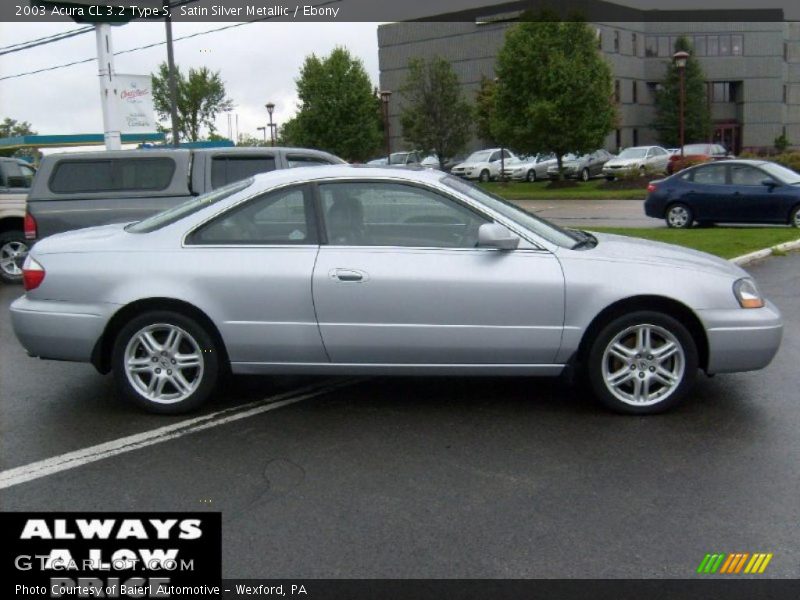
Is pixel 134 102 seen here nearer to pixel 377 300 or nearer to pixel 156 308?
pixel 156 308

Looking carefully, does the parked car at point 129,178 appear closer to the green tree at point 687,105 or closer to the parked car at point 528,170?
the parked car at point 528,170

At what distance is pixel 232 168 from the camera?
34.5 feet

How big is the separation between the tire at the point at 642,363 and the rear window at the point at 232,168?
6084 millimetres

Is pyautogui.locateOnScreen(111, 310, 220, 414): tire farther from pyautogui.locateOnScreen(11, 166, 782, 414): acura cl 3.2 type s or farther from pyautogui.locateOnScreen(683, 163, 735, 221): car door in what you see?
pyautogui.locateOnScreen(683, 163, 735, 221): car door

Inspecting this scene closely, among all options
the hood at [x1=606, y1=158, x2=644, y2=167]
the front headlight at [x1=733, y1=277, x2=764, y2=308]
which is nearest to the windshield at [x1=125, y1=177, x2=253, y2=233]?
the front headlight at [x1=733, y1=277, x2=764, y2=308]

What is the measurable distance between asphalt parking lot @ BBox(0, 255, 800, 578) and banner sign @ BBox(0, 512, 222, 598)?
0.23 m

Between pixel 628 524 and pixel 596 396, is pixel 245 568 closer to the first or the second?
pixel 628 524

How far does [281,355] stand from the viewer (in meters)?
5.63

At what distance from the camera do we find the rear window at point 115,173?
10.5 meters

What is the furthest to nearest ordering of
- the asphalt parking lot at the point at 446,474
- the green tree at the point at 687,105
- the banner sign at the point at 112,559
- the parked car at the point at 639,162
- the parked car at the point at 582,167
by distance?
1. the green tree at the point at 687,105
2. the parked car at the point at 582,167
3. the parked car at the point at 639,162
4. the asphalt parking lot at the point at 446,474
5. the banner sign at the point at 112,559

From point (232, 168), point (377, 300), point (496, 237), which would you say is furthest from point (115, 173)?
point (496, 237)

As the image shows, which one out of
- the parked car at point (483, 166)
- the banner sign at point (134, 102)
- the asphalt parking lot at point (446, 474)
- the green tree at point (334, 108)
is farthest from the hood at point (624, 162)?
the asphalt parking lot at point (446, 474)

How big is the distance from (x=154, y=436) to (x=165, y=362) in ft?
1.80

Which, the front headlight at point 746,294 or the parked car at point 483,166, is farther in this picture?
the parked car at point 483,166
